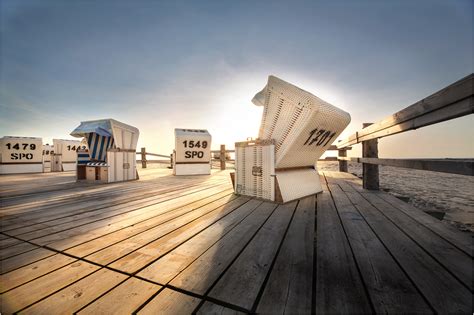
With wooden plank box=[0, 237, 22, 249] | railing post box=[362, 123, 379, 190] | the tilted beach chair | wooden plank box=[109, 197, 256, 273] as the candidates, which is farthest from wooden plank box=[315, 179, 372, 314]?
railing post box=[362, 123, 379, 190]

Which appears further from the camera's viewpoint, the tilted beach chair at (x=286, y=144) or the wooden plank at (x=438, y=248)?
the tilted beach chair at (x=286, y=144)

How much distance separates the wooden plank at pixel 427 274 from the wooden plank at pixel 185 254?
1.36 metres

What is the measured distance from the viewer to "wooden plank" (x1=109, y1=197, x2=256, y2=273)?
134 cm

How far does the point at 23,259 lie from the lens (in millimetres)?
1426

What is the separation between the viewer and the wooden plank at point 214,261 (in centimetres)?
112

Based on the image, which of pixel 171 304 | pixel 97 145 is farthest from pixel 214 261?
pixel 97 145

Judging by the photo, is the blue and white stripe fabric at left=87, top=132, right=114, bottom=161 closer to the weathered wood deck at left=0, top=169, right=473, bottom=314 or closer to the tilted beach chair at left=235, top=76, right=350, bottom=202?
the weathered wood deck at left=0, top=169, right=473, bottom=314

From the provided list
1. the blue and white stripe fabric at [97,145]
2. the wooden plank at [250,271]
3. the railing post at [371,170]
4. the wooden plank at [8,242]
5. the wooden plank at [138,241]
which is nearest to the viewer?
the wooden plank at [250,271]

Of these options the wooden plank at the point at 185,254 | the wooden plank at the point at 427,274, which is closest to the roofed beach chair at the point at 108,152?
the wooden plank at the point at 185,254

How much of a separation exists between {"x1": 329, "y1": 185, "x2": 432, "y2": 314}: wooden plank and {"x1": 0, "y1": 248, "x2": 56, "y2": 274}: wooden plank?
2225mm

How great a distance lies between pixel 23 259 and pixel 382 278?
8.14ft

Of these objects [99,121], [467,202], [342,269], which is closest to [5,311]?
[342,269]

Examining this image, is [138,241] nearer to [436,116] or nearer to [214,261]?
[214,261]

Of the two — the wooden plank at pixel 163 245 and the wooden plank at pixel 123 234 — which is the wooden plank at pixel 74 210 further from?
the wooden plank at pixel 163 245
